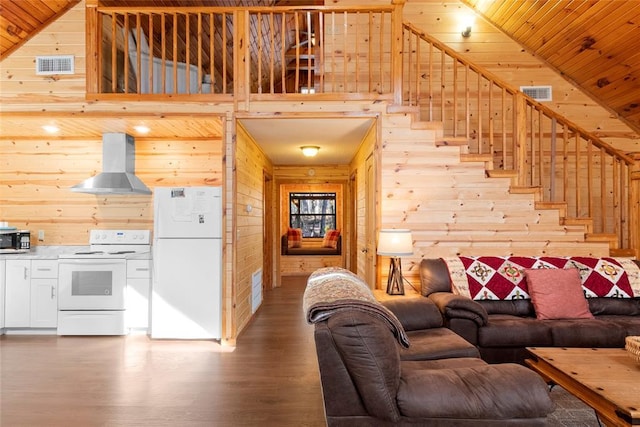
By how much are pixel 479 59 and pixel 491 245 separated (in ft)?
8.74

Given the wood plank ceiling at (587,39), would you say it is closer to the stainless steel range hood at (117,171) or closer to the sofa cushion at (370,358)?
the sofa cushion at (370,358)

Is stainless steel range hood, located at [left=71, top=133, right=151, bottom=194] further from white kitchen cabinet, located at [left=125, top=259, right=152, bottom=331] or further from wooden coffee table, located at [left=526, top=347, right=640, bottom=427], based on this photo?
wooden coffee table, located at [left=526, top=347, right=640, bottom=427]

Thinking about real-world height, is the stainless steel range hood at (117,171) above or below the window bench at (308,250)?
above

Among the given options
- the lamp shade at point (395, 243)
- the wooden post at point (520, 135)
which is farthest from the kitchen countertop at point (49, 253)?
the wooden post at point (520, 135)

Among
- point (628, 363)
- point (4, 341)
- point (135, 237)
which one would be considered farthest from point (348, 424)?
point (4, 341)

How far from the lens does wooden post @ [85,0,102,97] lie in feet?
12.3

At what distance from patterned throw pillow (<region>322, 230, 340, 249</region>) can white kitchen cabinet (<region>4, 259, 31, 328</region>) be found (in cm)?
563

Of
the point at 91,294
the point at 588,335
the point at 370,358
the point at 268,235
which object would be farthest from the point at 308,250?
the point at 370,358

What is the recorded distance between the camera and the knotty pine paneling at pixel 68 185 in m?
4.64

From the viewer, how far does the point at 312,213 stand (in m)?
9.21

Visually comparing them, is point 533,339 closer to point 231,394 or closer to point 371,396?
point 371,396

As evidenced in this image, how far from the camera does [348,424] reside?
66.7 inches

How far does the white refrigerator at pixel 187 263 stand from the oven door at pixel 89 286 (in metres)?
0.54

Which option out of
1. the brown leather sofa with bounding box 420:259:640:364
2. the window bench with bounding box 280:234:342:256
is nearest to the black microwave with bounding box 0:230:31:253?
the window bench with bounding box 280:234:342:256
